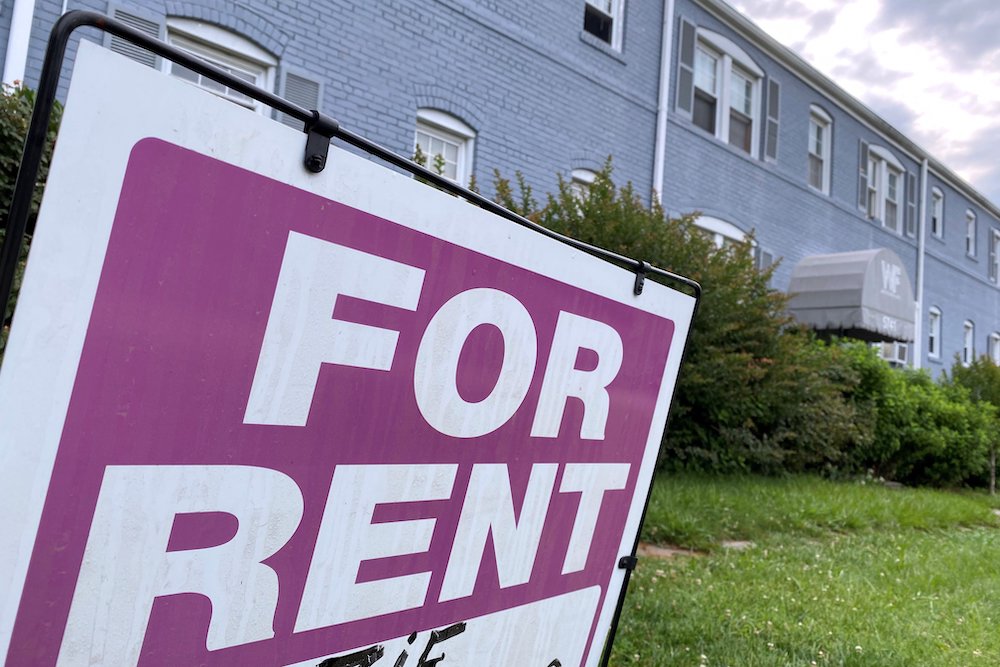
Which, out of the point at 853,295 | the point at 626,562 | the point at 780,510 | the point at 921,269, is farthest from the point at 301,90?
the point at 921,269

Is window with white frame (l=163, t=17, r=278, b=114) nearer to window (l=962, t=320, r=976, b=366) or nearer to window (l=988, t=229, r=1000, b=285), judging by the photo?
window (l=962, t=320, r=976, b=366)

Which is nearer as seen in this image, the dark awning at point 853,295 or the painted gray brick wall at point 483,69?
the painted gray brick wall at point 483,69

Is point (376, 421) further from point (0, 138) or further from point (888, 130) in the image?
point (888, 130)

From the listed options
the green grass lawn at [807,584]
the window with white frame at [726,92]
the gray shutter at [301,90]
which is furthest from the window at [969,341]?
the gray shutter at [301,90]

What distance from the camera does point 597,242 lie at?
6469mm

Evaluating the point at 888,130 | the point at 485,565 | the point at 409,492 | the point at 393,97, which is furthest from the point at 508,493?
the point at 888,130

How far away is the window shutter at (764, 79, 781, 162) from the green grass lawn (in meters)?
8.32

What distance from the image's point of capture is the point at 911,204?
18.2 meters

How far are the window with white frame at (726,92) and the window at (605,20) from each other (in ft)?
7.35

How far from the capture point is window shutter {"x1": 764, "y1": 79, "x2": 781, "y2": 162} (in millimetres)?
13414

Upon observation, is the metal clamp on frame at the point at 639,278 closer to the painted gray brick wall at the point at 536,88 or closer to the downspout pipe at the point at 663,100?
the painted gray brick wall at the point at 536,88

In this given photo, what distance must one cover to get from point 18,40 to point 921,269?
19117 mm

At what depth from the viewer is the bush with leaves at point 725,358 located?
21.8ft

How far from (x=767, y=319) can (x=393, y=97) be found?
15.2ft
